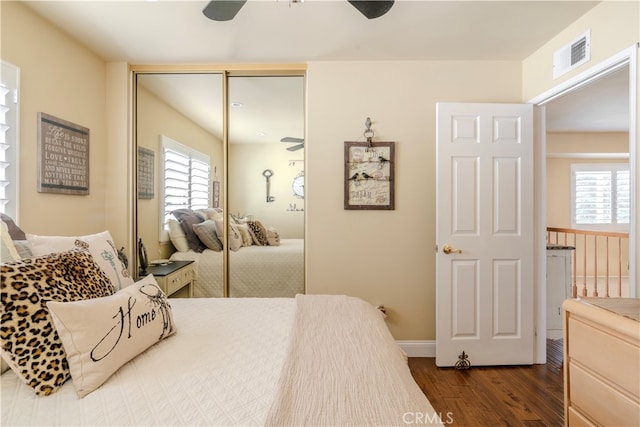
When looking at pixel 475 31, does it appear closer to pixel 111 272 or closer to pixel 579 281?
pixel 111 272

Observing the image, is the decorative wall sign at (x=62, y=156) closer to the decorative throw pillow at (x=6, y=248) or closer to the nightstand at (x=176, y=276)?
the nightstand at (x=176, y=276)

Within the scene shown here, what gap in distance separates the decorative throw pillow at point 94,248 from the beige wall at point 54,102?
2.81ft

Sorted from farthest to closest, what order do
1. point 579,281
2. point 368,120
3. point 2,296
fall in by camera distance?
point 579,281 → point 368,120 → point 2,296

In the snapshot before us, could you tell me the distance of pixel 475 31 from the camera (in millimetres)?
2240

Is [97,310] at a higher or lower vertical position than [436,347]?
higher

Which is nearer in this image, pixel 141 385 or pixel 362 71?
pixel 141 385

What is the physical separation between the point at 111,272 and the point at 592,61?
10.1 ft

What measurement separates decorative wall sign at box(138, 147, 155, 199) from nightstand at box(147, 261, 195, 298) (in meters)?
0.66

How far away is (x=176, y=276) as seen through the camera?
2.70 meters

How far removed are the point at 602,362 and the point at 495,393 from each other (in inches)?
53.2

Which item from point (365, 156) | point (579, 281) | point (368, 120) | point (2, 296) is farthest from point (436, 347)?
point (579, 281)

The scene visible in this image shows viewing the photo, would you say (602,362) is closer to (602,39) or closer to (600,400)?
(600,400)

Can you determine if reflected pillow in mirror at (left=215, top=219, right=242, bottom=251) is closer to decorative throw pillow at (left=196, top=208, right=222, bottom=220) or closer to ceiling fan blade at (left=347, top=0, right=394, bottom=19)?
decorative throw pillow at (left=196, top=208, right=222, bottom=220)

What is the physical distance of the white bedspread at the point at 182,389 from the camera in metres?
0.84
